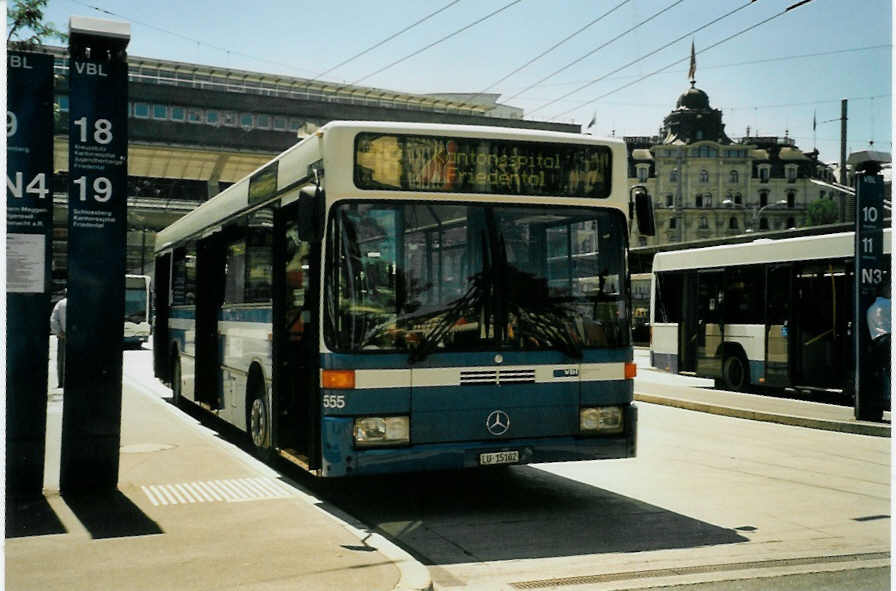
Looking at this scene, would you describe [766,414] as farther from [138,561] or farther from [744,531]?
[138,561]

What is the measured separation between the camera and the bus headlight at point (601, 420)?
332 inches

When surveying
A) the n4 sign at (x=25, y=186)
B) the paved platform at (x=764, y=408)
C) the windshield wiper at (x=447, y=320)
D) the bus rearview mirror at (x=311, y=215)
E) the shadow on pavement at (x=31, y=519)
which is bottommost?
the paved platform at (x=764, y=408)

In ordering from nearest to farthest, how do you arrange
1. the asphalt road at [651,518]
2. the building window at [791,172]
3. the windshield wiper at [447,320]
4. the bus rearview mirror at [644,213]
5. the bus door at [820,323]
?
the asphalt road at [651,518]
the windshield wiper at [447,320]
the bus rearview mirror at [644,213]
the bus door at [820,323]
the building window at [791,172]

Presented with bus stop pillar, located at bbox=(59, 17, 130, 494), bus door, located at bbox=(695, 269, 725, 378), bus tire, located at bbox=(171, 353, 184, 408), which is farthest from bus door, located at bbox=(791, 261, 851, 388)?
bus stop pillar, located at bbox=(59, 17, 130, 494)

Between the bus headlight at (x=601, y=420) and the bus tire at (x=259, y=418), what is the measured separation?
3.06 metres

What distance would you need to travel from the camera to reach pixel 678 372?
22.2m

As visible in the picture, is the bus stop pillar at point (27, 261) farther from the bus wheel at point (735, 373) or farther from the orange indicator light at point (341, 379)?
the bus wheel at point (735, 373)

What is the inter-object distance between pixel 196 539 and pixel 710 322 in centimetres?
1547

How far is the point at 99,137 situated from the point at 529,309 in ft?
11.2

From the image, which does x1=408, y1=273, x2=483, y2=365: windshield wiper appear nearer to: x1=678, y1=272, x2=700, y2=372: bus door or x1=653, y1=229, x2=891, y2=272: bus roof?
x1=653, y1=229, x2=891, y2=272: bus roof

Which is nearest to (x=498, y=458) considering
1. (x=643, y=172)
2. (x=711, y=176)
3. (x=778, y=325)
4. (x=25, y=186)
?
(x=25, y=186)

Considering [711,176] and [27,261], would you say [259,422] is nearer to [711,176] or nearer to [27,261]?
[27,261]

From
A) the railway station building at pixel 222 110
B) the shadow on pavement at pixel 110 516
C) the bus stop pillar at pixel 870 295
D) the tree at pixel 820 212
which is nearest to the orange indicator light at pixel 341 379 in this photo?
the shadow on pavement at pixel 110 516

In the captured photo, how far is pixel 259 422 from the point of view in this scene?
33.8 ft
